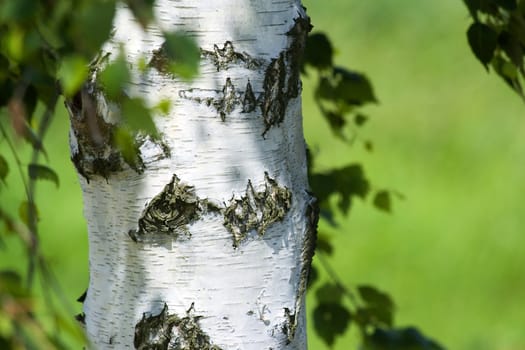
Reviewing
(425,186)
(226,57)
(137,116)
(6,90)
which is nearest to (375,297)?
(6,90)

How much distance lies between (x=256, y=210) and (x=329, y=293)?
2.88 ft

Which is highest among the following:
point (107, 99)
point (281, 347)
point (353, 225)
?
point (107, 99)

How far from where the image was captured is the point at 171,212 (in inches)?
44.2

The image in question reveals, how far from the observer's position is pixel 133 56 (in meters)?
1.11

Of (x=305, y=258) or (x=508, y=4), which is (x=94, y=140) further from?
(x=508, y=4)

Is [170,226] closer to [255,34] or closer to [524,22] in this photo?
[255,34]

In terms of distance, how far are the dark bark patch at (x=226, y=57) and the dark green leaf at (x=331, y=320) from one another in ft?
3.03

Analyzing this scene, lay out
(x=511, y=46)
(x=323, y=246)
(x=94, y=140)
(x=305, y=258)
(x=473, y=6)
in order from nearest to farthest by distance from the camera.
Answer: (x=94, y=140), (x=305, y=258), (x=473, y=6), (x=511, y=46), (x=323, y=246)

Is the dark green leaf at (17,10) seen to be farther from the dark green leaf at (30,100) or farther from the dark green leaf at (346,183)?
the dark green leaf at (346,183)

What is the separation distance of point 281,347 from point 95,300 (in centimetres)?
25

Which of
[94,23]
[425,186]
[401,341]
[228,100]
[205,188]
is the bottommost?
[425,186]

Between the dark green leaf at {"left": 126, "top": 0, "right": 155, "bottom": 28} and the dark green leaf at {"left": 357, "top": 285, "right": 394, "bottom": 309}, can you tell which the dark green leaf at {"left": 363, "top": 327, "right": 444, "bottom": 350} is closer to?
the dark green leaf at {"left": 357, "top": 285, "right": 394, "bottom": 309}

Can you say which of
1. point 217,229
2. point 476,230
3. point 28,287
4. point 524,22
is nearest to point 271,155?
point 217,229

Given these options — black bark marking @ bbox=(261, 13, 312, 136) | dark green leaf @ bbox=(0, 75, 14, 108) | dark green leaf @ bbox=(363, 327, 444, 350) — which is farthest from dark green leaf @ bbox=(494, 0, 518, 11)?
dark green leaf @ bbox=(0, 75, 14, 108)
